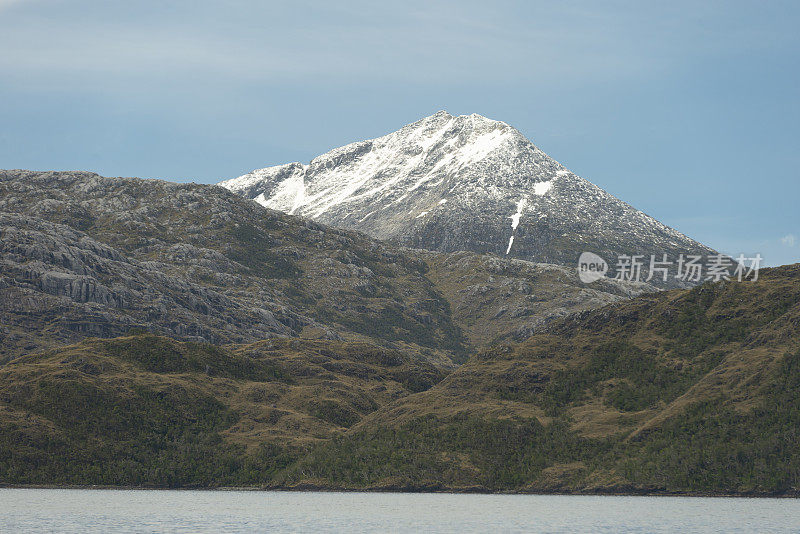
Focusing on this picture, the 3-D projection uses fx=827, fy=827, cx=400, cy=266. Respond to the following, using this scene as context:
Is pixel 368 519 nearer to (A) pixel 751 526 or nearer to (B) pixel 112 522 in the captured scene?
(B) pixel 112 522

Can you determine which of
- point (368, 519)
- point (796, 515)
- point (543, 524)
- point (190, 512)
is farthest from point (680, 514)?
point (190, 512)

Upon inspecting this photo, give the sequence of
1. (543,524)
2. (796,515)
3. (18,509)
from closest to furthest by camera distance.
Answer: (543,524), (796,515), (18,509)

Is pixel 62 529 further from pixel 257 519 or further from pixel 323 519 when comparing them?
pixel 323 519

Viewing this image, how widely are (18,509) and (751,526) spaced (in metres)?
158

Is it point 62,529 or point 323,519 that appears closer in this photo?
point 62,529

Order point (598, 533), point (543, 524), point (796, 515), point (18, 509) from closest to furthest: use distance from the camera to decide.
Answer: point (598, 533), point (543, 524), point (796, 515), point (18, 509)

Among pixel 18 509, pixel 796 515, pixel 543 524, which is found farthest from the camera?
pixel 18 509

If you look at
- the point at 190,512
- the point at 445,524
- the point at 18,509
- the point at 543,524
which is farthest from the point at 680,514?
the point at 18,509

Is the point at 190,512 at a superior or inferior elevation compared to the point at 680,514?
inferior

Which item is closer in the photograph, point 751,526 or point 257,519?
point 751,526

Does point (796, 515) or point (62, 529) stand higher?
point (796, 515)

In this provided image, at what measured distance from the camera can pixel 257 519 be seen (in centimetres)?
17850

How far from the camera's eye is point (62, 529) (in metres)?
148

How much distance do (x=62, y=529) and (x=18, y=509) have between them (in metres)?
51.4
